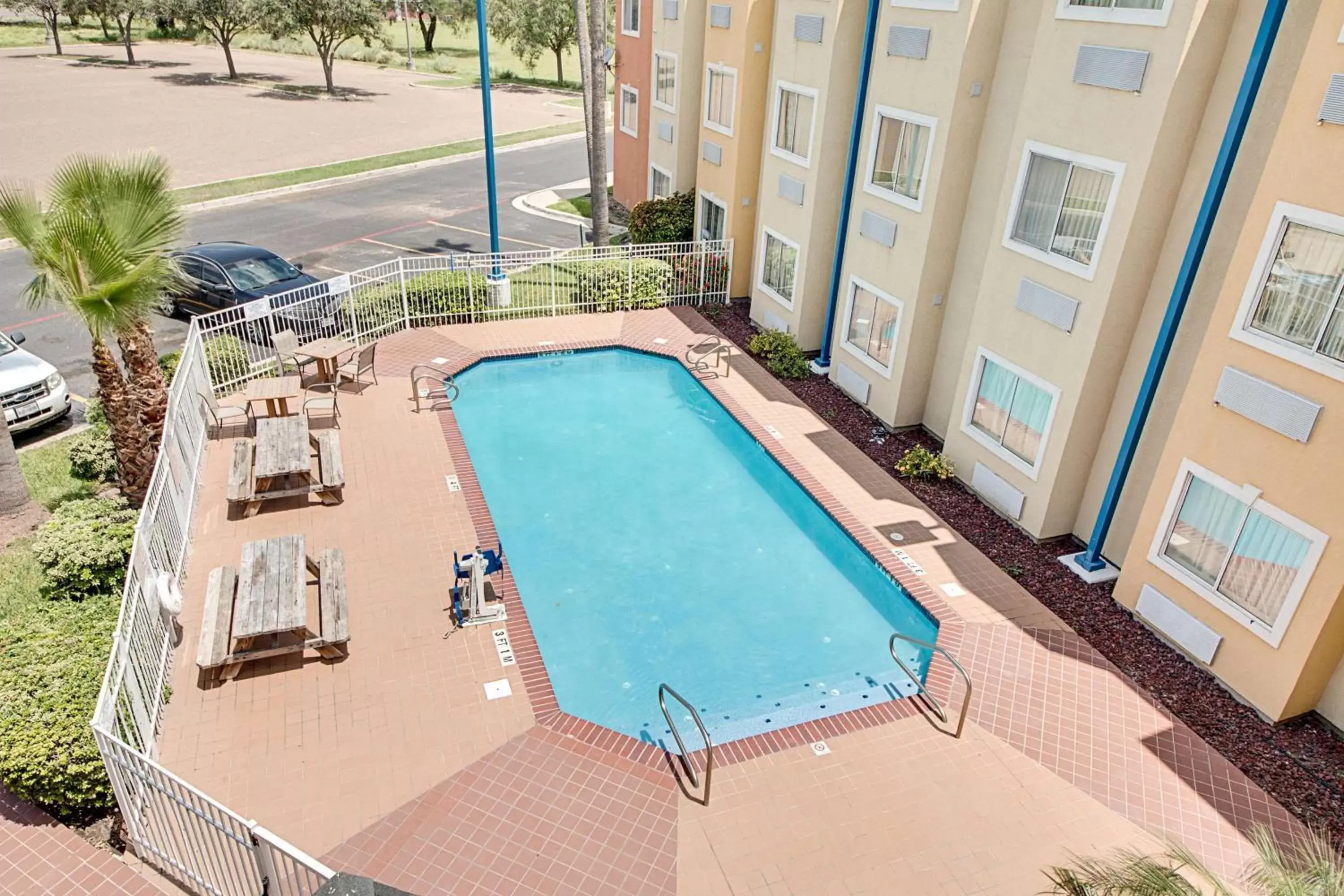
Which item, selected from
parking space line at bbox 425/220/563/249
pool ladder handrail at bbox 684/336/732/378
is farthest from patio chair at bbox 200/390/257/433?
parking space line at bbox 425/220/563/249

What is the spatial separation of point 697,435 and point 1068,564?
23.5 feet

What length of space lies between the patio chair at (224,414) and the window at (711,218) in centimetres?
1284

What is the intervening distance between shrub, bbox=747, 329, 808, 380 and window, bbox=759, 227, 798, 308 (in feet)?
3.36

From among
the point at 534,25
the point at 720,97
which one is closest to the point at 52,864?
the point at 720,97

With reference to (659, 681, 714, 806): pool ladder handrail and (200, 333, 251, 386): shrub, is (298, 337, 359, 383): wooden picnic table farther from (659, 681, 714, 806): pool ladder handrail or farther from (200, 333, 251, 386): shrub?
(659, 681, 714, 806): pool ladder handrail

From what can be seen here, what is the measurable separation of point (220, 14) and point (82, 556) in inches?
2091

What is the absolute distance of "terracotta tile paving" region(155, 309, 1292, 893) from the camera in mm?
8461

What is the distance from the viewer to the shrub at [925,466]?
15336mm

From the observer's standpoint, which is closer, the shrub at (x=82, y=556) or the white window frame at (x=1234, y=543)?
the white window frame at (x=1234, y=543)

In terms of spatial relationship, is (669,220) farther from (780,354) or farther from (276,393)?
(276,393)

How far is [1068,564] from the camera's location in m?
13.2

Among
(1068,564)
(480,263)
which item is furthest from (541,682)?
(480,263)

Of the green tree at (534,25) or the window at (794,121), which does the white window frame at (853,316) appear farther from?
the green tree at (534,25)

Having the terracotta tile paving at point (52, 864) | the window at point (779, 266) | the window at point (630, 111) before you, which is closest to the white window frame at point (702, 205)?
the window at point (779, 266)
